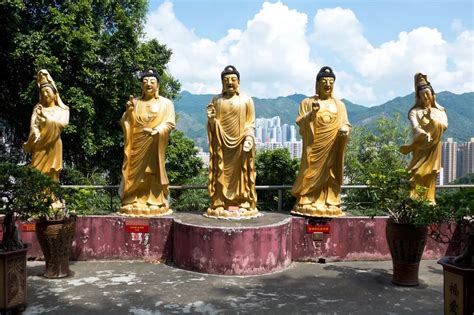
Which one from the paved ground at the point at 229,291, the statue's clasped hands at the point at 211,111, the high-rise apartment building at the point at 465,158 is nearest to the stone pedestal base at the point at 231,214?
the paved ground at the point at 229,291

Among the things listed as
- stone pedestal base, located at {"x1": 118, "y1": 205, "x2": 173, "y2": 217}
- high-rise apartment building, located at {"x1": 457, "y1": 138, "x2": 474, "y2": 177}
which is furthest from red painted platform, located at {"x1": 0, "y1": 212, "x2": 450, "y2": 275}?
high-rise apartment building, located at {"x1": 457, "y1": 138, "x2": 474, "y2": 177}

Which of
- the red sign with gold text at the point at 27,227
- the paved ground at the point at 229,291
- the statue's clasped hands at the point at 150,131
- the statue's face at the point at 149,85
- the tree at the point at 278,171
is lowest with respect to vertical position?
the paved ground at the point at 229,291

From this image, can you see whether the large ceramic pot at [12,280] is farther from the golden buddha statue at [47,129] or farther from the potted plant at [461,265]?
the potted plant at [461,265]

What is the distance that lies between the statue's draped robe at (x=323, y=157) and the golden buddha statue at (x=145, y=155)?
229cm

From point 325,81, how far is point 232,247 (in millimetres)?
3138

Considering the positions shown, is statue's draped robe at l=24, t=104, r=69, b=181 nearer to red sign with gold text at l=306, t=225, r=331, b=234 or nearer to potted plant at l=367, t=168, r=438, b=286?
red sign with gold text at l=306, t=225, r=331, b=234

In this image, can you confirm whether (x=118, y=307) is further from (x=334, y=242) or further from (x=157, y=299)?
(x=334, y=242)

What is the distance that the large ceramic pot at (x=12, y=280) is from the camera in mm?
4812

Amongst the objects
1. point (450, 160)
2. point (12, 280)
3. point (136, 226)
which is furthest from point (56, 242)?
point (450, 160)

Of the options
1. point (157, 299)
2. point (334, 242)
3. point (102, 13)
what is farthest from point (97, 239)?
point (102, 13)

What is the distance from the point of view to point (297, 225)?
7438 mm

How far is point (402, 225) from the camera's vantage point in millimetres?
5953

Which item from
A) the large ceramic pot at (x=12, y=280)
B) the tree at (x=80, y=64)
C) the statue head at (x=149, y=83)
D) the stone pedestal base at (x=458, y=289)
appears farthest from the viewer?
the tree at (x=80, y=64)

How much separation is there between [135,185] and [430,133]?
190 inches
